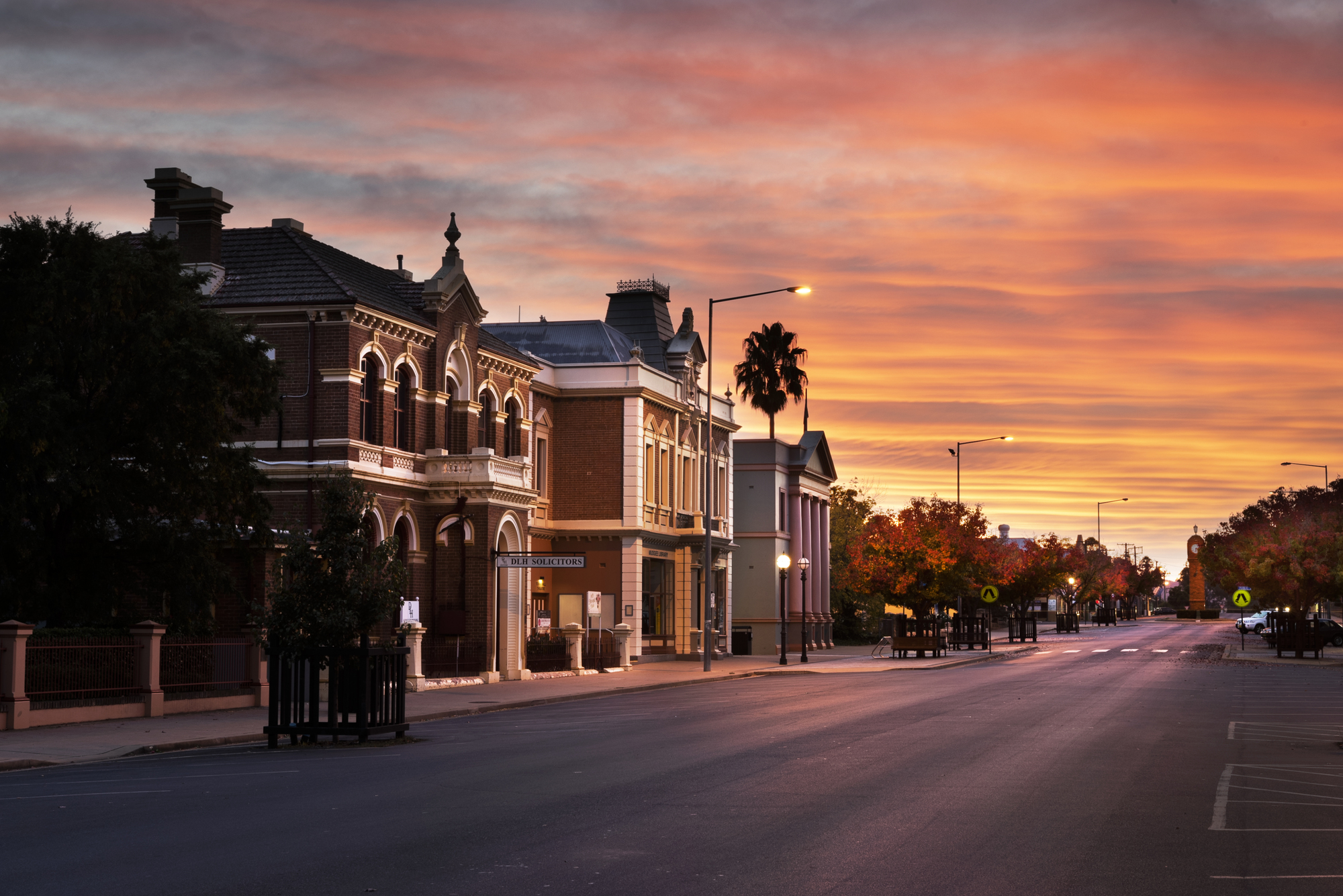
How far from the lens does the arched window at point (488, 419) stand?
143ft

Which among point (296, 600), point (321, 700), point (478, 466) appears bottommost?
point (321, 700)

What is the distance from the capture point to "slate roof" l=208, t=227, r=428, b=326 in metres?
36.8

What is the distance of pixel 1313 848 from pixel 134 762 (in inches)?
574

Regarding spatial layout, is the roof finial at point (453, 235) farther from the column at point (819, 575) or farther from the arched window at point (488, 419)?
the column at point (819, 575)

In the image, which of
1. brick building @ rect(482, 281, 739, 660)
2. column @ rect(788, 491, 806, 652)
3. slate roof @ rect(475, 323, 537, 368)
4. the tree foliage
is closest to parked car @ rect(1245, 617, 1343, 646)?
the tree foliage

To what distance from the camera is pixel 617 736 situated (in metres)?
22.3

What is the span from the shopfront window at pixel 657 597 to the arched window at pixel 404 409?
16282 mm

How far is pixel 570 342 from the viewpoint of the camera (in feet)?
182

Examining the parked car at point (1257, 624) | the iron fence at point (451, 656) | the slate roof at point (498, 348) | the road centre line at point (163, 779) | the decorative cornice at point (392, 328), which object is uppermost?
the slate roof at point (498, 348)

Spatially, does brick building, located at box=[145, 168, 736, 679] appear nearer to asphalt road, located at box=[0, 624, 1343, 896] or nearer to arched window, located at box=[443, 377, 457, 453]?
arched window, located at box=[443, 377, 457, 453]

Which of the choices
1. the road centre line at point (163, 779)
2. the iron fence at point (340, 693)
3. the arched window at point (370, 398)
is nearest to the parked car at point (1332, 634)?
the arched window at point (370, 398)

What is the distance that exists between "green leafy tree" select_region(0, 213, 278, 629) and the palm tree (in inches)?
1968

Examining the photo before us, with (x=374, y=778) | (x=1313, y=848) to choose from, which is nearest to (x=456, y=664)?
(x=374, y=778)

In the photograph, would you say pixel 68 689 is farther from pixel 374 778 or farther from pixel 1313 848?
pixel 1313 848
